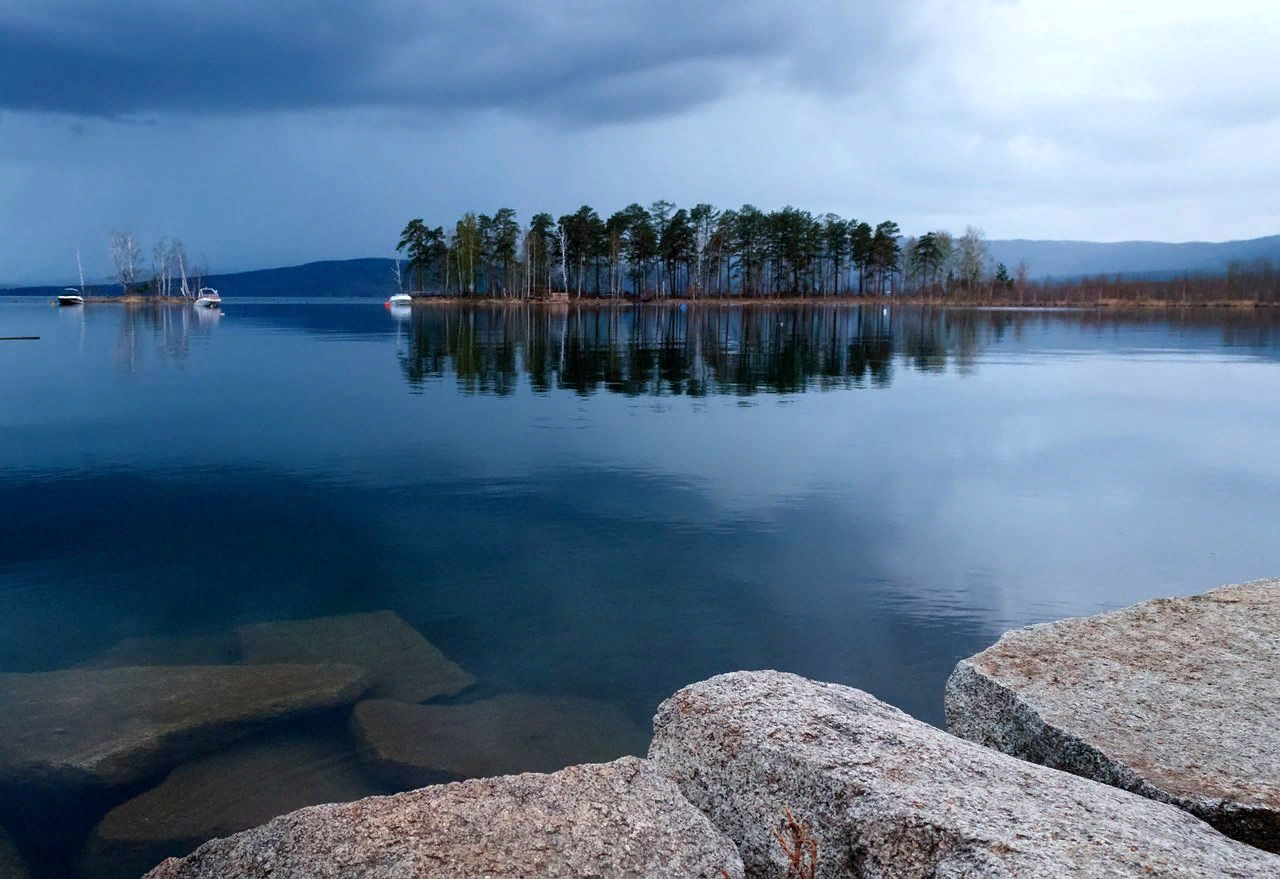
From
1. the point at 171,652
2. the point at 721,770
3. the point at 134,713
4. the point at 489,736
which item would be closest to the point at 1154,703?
the point at 721,770

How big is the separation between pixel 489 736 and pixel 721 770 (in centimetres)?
365

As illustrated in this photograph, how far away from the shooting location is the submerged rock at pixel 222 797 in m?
5.95

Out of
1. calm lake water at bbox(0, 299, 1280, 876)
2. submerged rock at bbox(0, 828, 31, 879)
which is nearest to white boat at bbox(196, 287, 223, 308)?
calm lake water at bbox(0, 299, 1280, 876)

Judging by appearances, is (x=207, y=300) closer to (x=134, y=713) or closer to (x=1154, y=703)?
(x=134, y=713)

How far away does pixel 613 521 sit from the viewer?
45.0ft

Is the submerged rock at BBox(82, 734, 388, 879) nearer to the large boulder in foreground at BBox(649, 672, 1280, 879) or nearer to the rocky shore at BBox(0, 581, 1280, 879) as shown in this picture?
the rocky shore at BBox(0, 581, 1280, 879)

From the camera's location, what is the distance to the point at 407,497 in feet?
49.5

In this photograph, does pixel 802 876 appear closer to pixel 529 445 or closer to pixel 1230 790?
pixel 1230 790

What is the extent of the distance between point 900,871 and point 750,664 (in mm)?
5481

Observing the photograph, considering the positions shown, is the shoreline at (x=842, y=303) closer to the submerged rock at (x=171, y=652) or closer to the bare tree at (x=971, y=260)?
the bare tree at (x=971, y=260)

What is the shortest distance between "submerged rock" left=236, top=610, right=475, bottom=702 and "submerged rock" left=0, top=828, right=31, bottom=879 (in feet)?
8.91

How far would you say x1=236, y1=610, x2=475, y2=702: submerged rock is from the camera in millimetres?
8258

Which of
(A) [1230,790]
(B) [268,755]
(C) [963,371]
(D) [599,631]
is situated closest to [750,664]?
(D) [599,631]

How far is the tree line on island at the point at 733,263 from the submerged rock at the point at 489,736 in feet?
425
